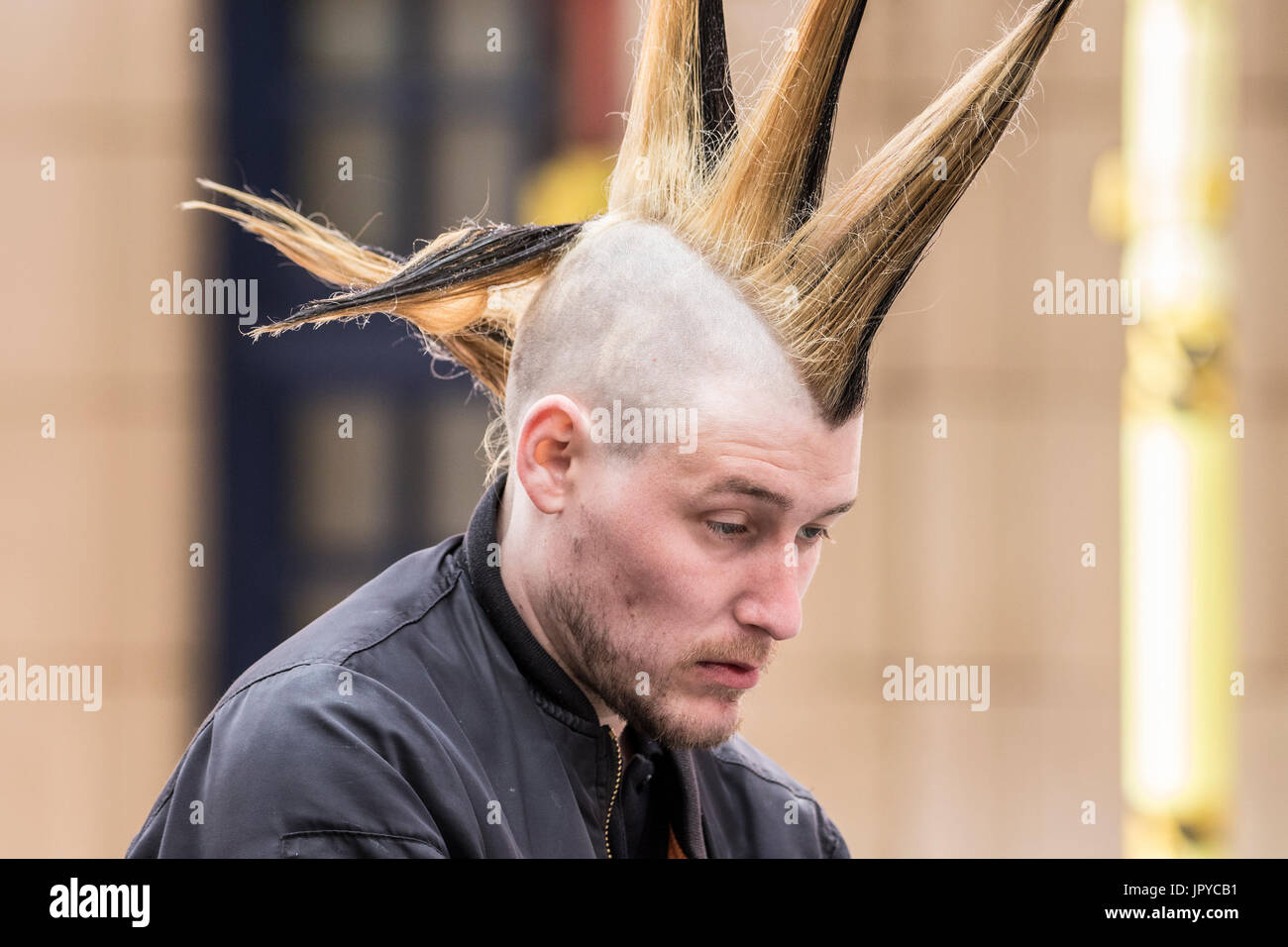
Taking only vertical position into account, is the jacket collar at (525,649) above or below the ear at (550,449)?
below

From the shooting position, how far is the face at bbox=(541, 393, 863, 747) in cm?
188

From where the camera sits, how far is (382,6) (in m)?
5.54

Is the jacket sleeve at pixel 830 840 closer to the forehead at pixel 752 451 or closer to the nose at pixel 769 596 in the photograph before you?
the nose at pixel 769 596

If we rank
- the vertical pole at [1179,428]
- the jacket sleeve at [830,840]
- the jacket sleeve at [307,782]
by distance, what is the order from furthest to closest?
the vertical pole at [1179,428]
the jacket sleeve at [830,840]
the jacket sleeve at [307,782]

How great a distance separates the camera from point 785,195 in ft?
6.63

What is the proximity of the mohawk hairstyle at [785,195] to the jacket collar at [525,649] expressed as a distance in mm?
349

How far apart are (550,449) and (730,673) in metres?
0.42

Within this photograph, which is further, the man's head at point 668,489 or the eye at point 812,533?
the eye at point 812,533

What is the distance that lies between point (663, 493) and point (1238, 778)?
431 centimetres

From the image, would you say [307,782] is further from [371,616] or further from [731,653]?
[731,653]

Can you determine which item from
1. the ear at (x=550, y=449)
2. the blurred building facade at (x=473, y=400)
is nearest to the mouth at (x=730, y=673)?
the ear at (x=550, y=449)

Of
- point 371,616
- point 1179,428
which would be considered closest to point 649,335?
point 371,616

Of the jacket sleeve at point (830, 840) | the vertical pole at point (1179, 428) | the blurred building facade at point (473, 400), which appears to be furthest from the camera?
the blurred building facade at point (473, 400)

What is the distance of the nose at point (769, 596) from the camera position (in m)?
1.93
